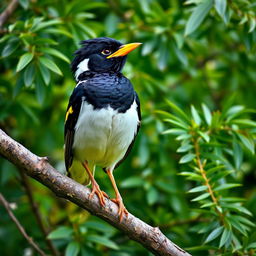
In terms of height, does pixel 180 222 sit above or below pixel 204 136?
below

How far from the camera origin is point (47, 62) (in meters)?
4.70

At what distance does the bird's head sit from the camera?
5.00m

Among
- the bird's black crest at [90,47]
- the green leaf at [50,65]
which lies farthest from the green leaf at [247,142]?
the green leaf at [50,65]

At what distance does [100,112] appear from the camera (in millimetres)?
4410

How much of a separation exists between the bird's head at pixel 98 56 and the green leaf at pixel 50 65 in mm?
366

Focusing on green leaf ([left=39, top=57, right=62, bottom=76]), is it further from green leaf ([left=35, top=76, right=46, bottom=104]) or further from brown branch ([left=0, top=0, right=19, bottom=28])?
brown branch ([left=0, top=0, right=19, bottom=28])

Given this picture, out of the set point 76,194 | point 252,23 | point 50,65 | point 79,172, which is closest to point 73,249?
point 79,172

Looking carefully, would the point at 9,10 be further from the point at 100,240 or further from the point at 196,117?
the point at 100,240

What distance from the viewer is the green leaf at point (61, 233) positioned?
483cm

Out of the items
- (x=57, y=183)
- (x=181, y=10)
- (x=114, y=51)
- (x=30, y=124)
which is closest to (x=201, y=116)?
(x=114, y=51)

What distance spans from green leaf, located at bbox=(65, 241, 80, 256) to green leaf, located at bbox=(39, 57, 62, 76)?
1644mm

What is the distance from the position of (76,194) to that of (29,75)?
1463 mm

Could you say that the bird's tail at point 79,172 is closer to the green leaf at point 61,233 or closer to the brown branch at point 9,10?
the green leaf at point 61,233

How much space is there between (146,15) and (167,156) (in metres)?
1.63
